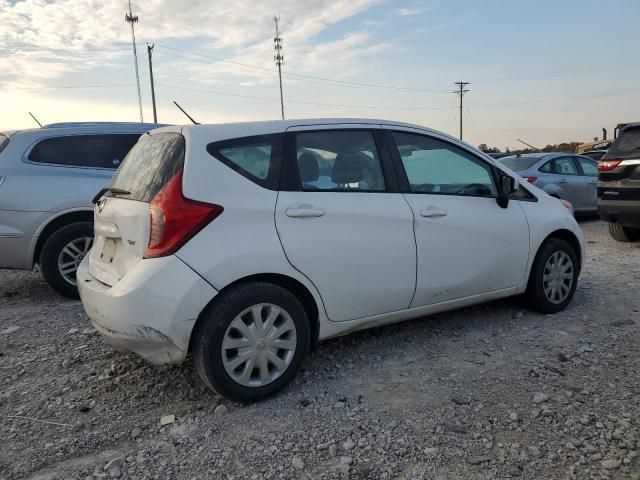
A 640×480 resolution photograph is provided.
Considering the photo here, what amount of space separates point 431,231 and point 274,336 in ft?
4.44

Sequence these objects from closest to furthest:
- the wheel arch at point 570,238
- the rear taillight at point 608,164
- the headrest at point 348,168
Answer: the headrest at point 348,168
the wheel arch at point 570,238
the rear taillight at point 608,164

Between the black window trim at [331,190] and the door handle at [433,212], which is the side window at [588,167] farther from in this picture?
the black window trim at [331,190]

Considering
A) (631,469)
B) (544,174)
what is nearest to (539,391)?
(631,469)

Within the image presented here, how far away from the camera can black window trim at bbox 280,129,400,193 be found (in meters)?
3.32

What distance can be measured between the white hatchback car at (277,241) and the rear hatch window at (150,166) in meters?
0.01

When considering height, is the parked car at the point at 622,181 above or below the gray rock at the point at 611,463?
above

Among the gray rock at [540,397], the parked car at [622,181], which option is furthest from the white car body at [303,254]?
the parked car at [622,181]

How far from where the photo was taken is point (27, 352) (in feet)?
13.6

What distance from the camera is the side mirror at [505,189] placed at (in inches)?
167

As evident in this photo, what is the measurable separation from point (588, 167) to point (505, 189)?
27.2 feet

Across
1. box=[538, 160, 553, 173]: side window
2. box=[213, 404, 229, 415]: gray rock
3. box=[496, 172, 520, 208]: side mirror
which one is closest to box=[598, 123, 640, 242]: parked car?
box=[538, 160, 553, 173]: side window

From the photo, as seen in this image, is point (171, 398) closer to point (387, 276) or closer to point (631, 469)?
point (387, 276)

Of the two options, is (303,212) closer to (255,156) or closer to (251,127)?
(255,156)

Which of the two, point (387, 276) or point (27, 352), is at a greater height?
point (387, 276)
